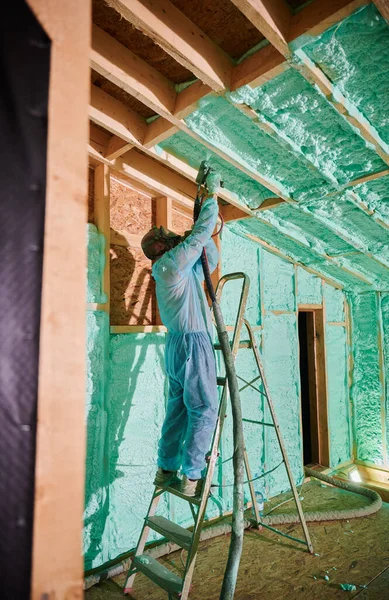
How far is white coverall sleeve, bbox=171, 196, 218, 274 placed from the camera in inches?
69.6

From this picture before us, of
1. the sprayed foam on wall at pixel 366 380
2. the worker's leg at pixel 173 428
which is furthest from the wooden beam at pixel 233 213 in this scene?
the sprayed foam on wall at pixel 366 380

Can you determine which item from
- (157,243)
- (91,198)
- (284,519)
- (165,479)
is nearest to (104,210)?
(91,198)

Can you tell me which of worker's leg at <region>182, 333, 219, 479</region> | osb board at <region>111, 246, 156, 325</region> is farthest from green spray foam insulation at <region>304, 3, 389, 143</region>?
osb board at <region>111, 246, 156, 325</region>

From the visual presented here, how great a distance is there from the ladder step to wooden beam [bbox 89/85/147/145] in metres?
2.42

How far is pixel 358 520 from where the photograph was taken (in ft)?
10.3

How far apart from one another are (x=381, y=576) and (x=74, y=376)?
2.91 m

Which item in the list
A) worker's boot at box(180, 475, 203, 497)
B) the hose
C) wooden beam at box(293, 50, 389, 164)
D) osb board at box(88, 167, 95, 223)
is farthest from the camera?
osb board at box(88, 167, 95, 223)

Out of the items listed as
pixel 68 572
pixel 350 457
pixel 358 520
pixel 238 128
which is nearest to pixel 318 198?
pixel 238 128

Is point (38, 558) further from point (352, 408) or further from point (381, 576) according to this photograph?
point (352, 408)

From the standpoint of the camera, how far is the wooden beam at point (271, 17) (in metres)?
1.29

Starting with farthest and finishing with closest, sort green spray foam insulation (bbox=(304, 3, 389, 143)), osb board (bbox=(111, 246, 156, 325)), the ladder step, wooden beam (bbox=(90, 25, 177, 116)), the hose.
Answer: osb board (bbox=(111, 246, 156, 325)) < the hose < the ladder step < wooden beam (bbox=(90, 25, 177, 116)) < green spray foam insulation (bbox=(304, 3, 389, 143))

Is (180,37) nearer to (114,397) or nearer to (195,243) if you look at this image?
(195,243)

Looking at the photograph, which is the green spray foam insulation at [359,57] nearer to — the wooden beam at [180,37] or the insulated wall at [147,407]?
the wooden beam at [180,37]

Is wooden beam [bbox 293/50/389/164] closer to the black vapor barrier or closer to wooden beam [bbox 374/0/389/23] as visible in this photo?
wooden beam [bbox 374/0/389/23]
